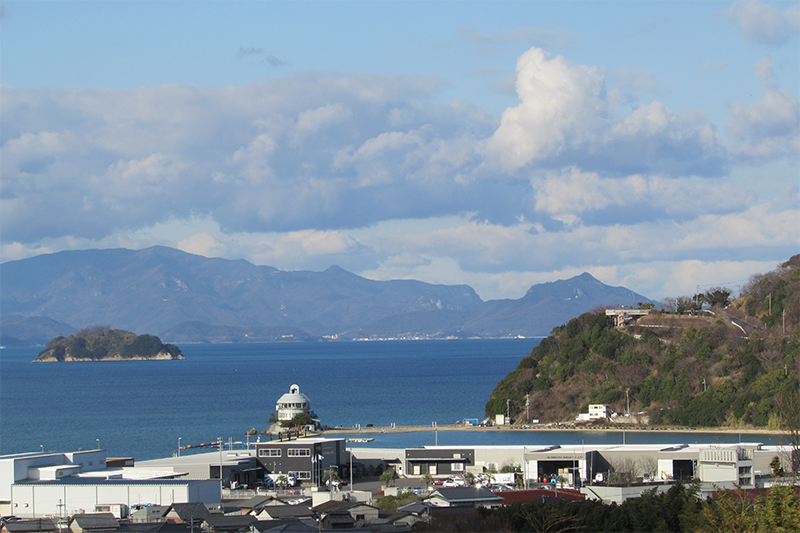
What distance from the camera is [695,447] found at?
5669cm

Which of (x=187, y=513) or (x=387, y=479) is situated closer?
(x=187, y=513)

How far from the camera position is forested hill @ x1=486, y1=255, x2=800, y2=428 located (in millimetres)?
90938

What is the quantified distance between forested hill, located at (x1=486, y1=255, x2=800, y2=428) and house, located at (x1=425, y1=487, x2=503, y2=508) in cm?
5700

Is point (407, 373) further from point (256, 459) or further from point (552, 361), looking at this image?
point (256, 459)

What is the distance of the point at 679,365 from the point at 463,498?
70005 millimetres

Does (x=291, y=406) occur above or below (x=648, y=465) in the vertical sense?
above

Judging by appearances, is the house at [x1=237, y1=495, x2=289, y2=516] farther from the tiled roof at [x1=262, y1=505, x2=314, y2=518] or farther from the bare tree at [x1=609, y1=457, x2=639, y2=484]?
the bare tree at [x1=609, y1=457, x2=639, y2=484]

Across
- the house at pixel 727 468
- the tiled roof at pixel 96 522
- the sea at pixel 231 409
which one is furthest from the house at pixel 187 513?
the sea at pixel 231 409

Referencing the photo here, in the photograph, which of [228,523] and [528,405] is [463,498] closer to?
[228,523]

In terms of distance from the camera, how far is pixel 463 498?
35.3 metres

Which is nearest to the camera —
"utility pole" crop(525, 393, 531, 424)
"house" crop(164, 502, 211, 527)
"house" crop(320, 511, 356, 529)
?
"house" crop(320, 511, 356, 529)

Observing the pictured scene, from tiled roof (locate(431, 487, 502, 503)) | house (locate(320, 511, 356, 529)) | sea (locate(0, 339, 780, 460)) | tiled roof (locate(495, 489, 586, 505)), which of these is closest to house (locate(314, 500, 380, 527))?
house (locate(320, 511, 356, 529))

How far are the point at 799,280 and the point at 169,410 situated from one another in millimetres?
70970

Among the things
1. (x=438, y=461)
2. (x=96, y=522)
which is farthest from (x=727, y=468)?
(x=96, y=522)
